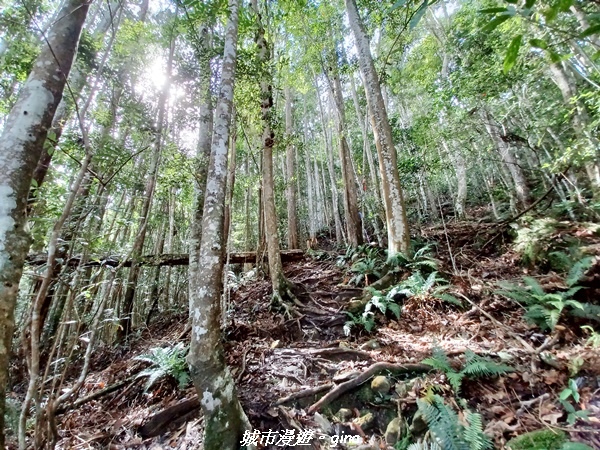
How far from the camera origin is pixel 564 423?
2283 millimetres

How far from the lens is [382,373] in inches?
126

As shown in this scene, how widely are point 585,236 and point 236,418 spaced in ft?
19.2

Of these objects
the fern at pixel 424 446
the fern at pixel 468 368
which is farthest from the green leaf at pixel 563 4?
the fern at pixel 468 368

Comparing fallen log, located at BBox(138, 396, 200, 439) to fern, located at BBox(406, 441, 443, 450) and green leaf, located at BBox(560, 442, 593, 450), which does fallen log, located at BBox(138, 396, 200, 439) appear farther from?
green leaf, located at BBox(560, 442, 593, 450)

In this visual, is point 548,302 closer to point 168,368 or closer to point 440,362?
point 440,362

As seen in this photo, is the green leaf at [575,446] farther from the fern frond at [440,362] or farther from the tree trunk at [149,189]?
the tree trunk at [149,189]

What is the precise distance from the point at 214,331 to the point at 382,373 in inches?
77.5

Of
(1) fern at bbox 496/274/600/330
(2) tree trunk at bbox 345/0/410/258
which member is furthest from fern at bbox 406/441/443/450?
(2) tree trunk at bbox 345/0/410/258

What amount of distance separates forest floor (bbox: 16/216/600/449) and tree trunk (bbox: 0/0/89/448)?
2.06 meters

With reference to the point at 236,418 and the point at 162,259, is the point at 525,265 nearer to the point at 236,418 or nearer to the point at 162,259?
the point at 236,418

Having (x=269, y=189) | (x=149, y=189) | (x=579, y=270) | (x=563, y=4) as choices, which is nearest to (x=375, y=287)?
(x=579, y=270)

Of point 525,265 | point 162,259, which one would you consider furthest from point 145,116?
point 525,265

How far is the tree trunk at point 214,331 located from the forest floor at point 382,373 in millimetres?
466

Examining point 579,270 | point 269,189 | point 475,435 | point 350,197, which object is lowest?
point 475,435
